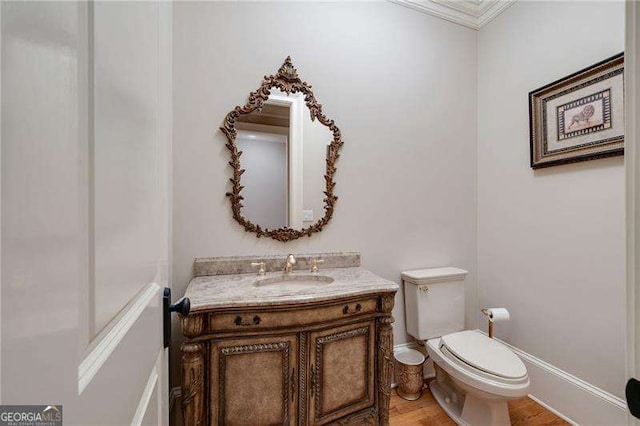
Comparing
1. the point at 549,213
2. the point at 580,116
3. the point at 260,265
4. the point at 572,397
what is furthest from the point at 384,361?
the point at 580,116

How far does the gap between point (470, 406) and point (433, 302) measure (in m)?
0.59

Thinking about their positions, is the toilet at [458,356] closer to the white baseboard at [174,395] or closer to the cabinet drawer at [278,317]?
the cabinet drawer at [278,317]

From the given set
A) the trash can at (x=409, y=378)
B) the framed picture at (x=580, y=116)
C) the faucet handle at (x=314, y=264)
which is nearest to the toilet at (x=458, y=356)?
the trash can at (x=409, y=378)

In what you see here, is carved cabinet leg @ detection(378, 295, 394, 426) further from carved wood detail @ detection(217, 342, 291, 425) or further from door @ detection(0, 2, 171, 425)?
door @ detection(0, 2, 171, 425)

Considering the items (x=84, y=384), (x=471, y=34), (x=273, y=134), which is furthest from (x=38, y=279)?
(x=471, y=34)

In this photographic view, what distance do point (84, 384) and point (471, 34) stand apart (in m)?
2.98

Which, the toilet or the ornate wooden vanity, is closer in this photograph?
the ornate wooden vanity

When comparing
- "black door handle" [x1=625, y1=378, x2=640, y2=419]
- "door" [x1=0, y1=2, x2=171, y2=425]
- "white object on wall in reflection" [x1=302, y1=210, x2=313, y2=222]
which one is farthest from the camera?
"white object on wall in reflection" [x1=302, y1=210, x2=313, y2=222]

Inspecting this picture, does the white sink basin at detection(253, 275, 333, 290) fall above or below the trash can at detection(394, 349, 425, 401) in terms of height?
above

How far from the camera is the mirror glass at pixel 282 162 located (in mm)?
1641

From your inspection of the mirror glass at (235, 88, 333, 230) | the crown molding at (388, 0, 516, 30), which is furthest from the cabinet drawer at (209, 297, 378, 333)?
the crown molding at (388, 0, 516, 30)

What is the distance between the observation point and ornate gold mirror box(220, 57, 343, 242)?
1.62 m

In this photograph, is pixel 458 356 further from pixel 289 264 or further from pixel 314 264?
pixel 289 264

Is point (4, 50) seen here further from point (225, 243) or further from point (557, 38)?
point (557, 38)
